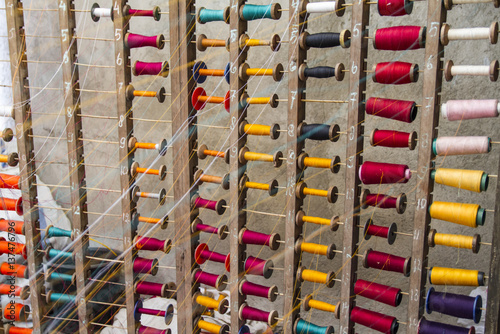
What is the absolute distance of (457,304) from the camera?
1.74 metres

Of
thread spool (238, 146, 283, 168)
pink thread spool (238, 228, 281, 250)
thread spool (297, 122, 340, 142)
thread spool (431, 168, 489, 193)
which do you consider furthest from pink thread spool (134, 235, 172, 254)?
thread spool (431, 168, 489, 193)

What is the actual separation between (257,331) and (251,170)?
0.82 metres

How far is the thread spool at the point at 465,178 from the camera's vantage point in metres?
1.67

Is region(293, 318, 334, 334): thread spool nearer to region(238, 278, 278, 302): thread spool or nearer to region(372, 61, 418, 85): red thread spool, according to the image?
region(238, 278, 278, 302): thread spool

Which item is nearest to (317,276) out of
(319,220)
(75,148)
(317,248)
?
(317,248)

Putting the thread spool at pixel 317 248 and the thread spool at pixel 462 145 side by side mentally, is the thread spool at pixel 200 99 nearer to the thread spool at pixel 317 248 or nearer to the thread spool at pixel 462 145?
the thread spool at pixel 317 248

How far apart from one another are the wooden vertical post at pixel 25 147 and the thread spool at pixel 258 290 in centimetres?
89

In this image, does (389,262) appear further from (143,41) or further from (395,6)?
(143,41)

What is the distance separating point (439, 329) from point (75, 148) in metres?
1.47

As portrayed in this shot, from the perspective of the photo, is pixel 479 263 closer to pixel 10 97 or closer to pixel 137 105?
pixel 137 105

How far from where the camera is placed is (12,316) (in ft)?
7.91

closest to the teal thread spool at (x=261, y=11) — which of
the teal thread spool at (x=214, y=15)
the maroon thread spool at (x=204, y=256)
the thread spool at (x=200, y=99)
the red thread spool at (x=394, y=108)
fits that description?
the teal thread spool at (x=214, y=15)

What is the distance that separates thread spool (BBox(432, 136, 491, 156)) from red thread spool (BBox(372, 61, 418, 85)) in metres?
0.21

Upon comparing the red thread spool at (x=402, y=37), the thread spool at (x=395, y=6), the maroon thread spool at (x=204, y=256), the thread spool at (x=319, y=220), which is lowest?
the maroon thread spool at (x=204, y=256)
